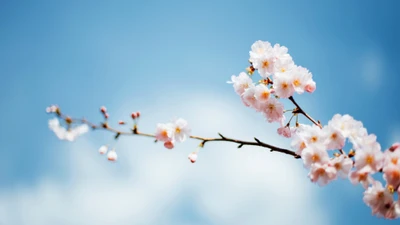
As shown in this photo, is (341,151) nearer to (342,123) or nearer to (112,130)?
(342,123)

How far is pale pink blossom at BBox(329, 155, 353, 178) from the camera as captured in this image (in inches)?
99.4

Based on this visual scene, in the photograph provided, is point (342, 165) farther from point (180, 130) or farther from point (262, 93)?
point (180, 130)

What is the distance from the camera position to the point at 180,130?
3.23 meters

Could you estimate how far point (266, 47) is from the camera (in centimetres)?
366

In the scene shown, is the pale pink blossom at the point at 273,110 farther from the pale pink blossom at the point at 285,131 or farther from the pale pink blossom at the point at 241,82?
the pale pink blossom at the point at 241,82

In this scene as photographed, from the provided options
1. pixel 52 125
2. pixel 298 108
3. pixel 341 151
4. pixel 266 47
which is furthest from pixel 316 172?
pixel 52 125

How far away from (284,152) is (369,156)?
71cm

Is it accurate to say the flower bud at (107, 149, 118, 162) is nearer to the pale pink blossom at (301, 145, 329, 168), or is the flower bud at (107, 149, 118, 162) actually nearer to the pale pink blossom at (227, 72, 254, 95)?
the pale pink blossom at (227, 72, 254, 95)

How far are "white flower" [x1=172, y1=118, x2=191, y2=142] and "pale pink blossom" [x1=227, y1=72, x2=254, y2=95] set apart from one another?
0.88 metres

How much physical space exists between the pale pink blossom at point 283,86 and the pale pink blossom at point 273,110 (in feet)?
0.53

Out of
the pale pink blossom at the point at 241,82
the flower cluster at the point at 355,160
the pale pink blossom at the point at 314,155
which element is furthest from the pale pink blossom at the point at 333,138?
the pale pink blossom at the point at 241,82

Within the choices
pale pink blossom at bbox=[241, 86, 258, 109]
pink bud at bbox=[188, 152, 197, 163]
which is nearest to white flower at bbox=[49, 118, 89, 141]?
→ pink bud at bbox=[188, 152, 197, 163]

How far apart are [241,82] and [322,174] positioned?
4.82ft

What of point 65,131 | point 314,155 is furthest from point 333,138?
point 65,131
